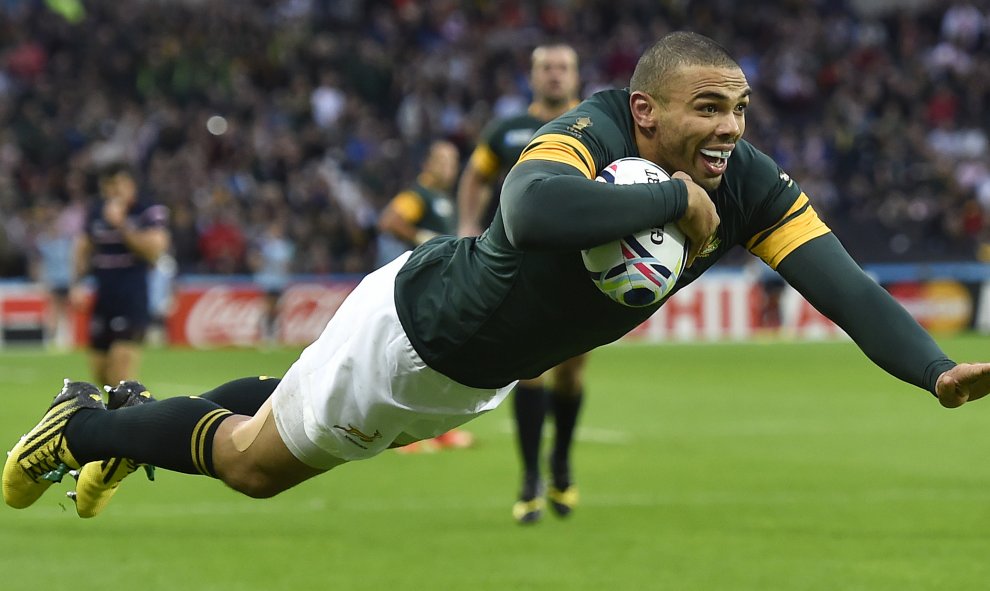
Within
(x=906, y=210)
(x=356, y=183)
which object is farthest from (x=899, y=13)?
(x=356, y=183)

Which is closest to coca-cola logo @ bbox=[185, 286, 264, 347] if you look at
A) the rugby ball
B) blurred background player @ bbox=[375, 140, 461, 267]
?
blurred background player @ bbox=[375, 140, 461, 267]

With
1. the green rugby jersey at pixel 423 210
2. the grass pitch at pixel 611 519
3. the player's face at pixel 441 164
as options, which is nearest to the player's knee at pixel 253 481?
the grass pitch at pixel 611 519

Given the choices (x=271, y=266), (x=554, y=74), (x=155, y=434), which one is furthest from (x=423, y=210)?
(x=271, y=266)

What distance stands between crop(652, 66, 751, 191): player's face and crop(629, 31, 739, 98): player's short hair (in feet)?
0.08

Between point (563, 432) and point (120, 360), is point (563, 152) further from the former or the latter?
point (120, 360)

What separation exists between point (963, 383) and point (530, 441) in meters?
4.51

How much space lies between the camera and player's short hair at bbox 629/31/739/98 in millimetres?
4777

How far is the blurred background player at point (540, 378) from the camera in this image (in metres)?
8.72

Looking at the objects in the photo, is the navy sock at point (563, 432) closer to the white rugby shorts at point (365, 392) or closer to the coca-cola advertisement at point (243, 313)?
the white rugby shorts at point (365, 392)

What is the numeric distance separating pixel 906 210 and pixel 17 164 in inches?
643

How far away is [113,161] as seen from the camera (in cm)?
1201

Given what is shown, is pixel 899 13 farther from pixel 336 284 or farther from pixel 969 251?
pixel 336 284

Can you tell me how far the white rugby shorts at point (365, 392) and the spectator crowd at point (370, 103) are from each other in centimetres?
2012

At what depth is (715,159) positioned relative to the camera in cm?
484
